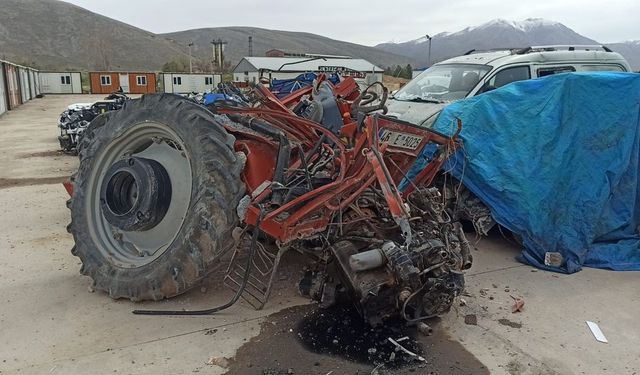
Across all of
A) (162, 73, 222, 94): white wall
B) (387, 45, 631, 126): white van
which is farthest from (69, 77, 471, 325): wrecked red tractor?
(162, 73, 222, 94): white wall

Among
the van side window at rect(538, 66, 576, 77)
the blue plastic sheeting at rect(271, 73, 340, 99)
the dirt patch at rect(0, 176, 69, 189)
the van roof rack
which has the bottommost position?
the dirt patch at rect(0, 176, 69, 189)

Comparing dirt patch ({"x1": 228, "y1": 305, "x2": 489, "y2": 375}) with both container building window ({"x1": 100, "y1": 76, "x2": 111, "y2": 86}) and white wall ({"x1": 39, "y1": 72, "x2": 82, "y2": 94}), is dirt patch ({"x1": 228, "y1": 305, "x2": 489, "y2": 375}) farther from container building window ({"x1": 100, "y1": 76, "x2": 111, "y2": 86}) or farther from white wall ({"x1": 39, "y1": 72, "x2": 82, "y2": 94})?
container building window ({"x1": 100, "y1": 76, "x2": 111, "y2": 86})

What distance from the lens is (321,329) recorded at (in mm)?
3605

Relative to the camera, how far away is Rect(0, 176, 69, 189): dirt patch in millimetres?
8078

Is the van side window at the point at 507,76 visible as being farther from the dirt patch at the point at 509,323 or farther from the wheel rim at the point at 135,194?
the wheel rim at the point at 135,194

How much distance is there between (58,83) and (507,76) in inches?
1662

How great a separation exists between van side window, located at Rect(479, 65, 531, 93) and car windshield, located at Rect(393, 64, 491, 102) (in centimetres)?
16

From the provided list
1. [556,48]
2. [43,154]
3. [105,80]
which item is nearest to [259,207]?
[556,48]

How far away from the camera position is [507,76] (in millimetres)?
6980

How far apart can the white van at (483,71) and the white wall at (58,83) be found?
131 feet

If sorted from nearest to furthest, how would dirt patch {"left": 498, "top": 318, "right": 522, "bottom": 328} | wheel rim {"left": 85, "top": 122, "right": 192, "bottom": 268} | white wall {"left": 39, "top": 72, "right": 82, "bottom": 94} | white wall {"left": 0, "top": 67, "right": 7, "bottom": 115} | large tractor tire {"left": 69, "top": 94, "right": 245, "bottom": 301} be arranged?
large tractor tire {"left": 69, "top": 94, "right": 245, "bottom": 301}
dirt patch {"left": 498, "top": 318, "right": 522, "bottom": 328}
wheel rim {"left": 85, "top": 122, "right": 192, "bottom": 268}
white wall {"left": 0, "top": 67, "right": 7, "bottom": 115}
white wall {"left": 39, "top": 72, "right": 82, "bottom": 94}

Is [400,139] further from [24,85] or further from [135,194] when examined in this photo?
[24,85]

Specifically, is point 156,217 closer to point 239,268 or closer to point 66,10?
point 239,268

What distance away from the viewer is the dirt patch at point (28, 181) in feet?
26.5
